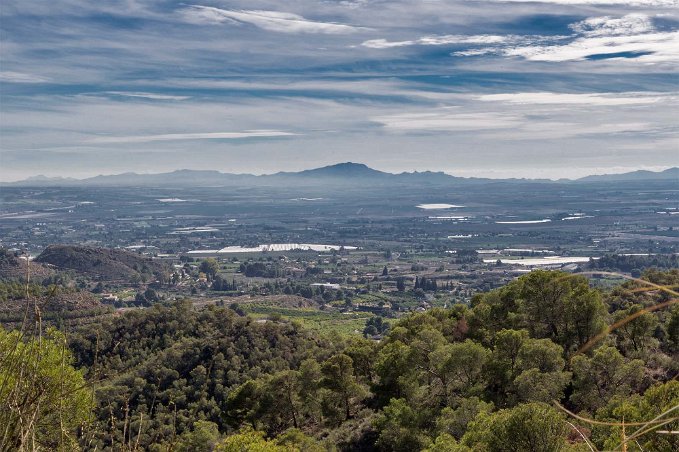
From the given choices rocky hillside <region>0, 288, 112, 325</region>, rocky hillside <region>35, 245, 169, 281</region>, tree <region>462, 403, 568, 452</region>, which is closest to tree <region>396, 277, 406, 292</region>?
rocky hillside <region>35, 245, 169, 281</region>

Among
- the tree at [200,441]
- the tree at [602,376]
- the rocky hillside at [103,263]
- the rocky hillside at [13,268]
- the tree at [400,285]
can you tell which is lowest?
the tree at [400,285]

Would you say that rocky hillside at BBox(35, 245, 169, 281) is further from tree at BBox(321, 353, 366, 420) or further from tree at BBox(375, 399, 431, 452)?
tree at BBox(375, 399, 431, 452)

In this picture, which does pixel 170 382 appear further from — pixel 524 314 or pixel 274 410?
pixel 524 314

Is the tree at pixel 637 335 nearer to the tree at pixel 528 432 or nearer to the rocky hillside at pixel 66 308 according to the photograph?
the tree at pixel 528 432

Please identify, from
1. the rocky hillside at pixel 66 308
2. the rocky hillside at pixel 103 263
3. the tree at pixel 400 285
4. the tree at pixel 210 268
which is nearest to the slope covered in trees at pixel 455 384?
the rocky hillside at pixel 66 308

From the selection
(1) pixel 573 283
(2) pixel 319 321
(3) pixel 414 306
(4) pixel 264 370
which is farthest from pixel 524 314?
(3) pixel 414 306

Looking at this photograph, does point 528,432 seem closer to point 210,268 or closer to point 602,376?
point 602,376
